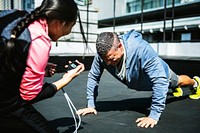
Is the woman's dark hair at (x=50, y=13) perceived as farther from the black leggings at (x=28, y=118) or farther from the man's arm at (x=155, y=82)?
the man's arm at (x=155, y=82)

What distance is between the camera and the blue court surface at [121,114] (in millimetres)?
1609

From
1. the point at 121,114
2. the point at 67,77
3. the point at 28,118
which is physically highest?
the point at 67,77

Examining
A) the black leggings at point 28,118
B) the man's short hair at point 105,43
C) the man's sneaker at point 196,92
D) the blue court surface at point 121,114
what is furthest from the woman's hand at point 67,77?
the man's sneaker at point 196,92

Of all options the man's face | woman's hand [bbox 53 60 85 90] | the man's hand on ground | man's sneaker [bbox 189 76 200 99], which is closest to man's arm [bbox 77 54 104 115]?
the man's hand on ground

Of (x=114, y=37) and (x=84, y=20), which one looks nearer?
(x=114, y=37)

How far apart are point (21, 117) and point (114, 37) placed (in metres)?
0.78

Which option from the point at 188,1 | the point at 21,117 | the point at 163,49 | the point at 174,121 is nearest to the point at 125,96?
the point at 174,121

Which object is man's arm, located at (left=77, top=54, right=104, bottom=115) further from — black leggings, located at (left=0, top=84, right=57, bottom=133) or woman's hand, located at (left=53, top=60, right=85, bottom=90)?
black leggings, located at (left=0, top=84, right=57, bottom=133)

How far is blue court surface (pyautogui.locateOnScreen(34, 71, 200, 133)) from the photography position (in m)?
1.61

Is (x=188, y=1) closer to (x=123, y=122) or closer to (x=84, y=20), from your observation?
(x=84, y=20)

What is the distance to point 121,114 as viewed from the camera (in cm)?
198

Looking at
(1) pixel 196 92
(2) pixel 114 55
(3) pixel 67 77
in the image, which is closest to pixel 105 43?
(2) pixel 114 55

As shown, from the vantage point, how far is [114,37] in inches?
61.8

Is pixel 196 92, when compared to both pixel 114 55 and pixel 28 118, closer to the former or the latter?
pixel 114 55
